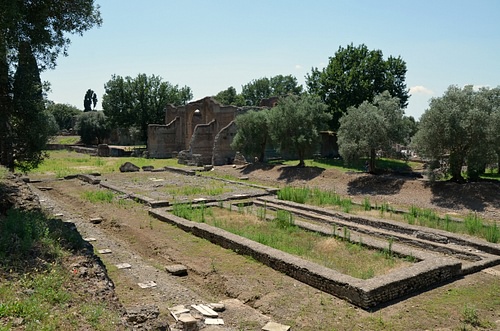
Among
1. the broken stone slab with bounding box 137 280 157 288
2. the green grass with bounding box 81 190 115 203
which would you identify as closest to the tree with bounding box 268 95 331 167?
the green grass with bounding box 81 190 115 203

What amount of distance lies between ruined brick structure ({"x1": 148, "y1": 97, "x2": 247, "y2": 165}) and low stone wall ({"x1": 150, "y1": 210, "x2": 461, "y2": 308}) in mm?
23040

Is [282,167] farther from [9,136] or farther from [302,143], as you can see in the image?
[9,136]

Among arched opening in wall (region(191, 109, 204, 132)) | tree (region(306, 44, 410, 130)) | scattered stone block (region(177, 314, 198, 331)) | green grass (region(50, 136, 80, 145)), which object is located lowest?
scattered stone block (region(177, 314, 198, 331))

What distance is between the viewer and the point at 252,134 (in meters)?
29.5

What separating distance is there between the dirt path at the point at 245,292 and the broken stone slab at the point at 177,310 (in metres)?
0.10

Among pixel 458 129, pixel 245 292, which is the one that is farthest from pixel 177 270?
pixel 458 129

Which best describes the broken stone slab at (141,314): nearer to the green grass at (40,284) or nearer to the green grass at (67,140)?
the green grass at (40,284)

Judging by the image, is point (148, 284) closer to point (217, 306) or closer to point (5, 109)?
point (217, 306)

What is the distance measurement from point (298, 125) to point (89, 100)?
86.6m

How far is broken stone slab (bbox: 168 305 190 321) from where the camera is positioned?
6.66m

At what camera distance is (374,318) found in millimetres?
6809

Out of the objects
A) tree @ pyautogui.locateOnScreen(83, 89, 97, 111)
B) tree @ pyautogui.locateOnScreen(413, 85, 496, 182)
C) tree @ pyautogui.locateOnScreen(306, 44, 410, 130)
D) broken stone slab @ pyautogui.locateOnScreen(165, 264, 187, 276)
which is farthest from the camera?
tree @ pyautogui.locateOnScreen(83, 89, 97, 111)

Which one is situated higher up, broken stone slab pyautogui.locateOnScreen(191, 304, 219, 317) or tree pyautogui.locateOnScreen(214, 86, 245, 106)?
tree pyautogui.locateOnScreen(214, 86, 245, 106)

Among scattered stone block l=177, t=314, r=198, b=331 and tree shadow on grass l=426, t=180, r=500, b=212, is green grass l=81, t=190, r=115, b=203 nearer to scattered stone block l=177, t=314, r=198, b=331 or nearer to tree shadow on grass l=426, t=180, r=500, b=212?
scattered stone block l=177, t=314, r=198, b=331
